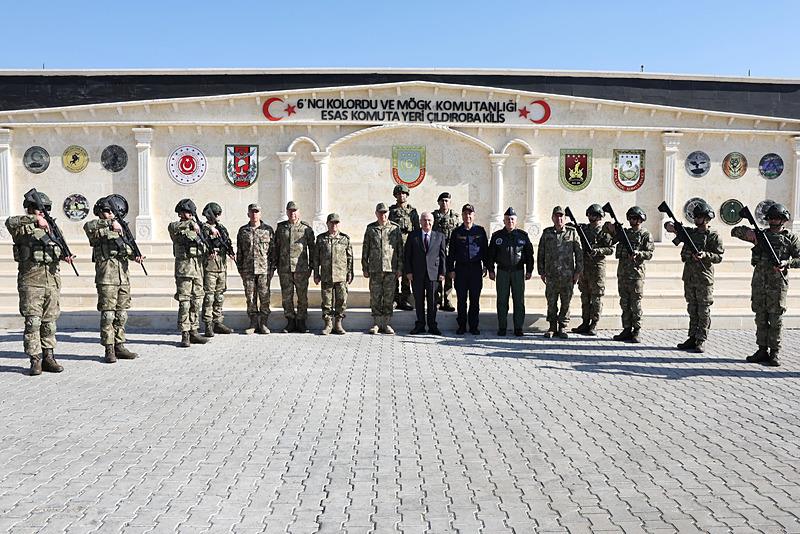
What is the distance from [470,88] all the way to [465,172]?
204cm

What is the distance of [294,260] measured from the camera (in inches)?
384

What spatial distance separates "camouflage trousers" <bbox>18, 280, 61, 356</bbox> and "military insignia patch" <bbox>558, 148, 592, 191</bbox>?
11913 mm

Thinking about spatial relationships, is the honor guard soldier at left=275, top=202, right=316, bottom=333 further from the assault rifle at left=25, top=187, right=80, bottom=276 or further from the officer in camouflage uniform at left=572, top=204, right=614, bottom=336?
the officer in camouflage uniform at left=572, top=204, right=614, bottom=336

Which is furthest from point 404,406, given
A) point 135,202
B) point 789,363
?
point 135,202

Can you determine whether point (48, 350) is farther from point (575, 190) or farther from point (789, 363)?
point (575, 190)

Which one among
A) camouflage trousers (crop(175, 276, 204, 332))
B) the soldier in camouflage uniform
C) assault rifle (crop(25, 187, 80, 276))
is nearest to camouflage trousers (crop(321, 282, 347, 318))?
camouflage trousers (crop(175, 276, 204, 332))

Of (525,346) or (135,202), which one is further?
(135,202)

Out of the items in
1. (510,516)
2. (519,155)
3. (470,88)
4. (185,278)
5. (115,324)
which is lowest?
(510,516)

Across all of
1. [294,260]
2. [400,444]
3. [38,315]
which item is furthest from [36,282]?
[400,444]

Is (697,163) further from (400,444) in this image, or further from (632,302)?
(400,444)

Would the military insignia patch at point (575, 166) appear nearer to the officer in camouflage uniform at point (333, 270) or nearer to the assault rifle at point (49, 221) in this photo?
the officer in camouflage uniform at point (333, 270)

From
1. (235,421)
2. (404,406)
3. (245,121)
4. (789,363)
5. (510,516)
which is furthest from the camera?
(245,121)

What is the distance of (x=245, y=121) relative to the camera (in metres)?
15.1

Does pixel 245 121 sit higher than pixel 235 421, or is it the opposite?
pixel 245 121
